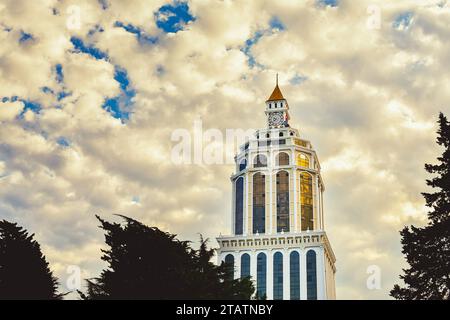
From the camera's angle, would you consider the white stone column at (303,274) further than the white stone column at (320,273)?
Yes

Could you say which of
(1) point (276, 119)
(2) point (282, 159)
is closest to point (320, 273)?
(2) point (282, 159)

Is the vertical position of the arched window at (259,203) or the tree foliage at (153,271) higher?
the arched window at (259,203)

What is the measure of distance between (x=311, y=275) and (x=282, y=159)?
90.1 ft

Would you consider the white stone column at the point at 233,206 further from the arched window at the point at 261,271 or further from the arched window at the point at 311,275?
the arched window at the point at 311,275

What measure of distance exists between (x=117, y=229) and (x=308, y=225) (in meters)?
98.2

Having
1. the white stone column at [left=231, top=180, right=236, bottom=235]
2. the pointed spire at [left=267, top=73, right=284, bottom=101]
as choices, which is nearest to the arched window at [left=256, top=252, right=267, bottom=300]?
the white stone column at [left=231, top=180, right=236, bottom=235]

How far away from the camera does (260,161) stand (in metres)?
134

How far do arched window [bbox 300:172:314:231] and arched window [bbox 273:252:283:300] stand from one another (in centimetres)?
922

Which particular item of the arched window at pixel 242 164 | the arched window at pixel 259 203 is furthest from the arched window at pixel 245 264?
the arched window at pixel 242 164

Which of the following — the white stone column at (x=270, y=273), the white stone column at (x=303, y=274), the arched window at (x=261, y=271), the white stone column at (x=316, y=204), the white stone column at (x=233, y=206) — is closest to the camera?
the white stone column at (x=303, y=274)

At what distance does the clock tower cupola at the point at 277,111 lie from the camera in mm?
139375

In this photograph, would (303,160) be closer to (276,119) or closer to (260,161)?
(260,161)

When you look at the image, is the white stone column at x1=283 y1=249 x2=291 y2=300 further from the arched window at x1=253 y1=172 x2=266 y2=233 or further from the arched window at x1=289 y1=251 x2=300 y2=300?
the arched window at x1=253 y1=172 x2=266 y2=233
